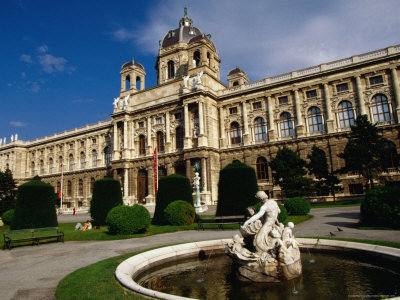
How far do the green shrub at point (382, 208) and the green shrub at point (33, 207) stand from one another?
53.6ft

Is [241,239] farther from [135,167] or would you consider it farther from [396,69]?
[135,167]

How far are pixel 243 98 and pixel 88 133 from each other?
1189 inches

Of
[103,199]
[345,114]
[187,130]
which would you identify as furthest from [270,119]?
[103,199]

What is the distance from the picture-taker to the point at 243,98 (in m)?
36.2

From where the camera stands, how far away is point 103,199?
19.7 m

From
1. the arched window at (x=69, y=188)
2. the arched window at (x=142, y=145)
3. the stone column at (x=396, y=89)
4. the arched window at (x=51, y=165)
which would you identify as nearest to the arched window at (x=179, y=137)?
the arched window at (x=142, y=145)

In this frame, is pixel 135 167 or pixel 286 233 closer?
pixel 286 233

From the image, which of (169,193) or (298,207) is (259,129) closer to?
(298,207)

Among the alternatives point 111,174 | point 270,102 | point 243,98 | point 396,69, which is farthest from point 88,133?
point 396,69

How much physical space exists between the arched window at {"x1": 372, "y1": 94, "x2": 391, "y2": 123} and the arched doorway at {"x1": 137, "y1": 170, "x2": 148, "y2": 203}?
28.7 meters

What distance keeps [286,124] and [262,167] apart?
5.75 m

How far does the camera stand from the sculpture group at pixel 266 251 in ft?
19.2

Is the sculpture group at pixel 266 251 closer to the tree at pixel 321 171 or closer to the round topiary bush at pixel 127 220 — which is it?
the round topiary bush at pixel 127 220

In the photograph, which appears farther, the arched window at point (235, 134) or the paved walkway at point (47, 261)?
the arched window at point (235, 134)
